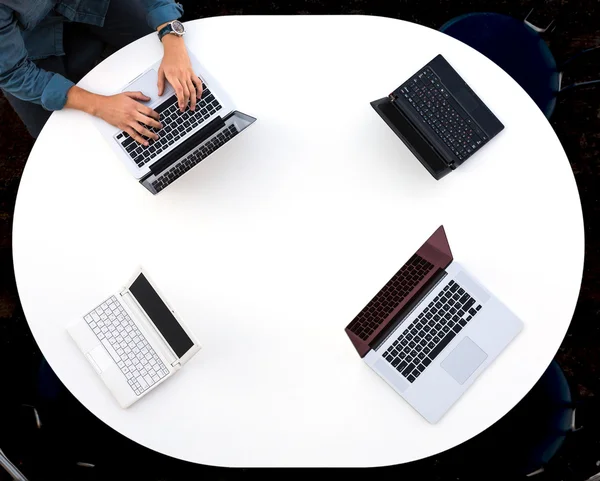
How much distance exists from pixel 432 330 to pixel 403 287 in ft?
0.43

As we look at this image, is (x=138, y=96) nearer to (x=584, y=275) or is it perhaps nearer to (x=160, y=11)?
(x=160, y=11)

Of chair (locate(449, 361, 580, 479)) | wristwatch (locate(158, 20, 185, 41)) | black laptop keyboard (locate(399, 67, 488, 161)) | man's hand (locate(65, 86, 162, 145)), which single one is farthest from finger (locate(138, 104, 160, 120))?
chair (locate(449, 361, 580, 479))

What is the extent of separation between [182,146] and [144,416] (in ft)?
2.35

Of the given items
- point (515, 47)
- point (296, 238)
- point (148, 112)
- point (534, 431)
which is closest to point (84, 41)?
point (148, 112)

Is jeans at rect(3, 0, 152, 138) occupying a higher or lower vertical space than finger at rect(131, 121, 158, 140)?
higher

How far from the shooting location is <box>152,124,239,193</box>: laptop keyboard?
138 centimetres

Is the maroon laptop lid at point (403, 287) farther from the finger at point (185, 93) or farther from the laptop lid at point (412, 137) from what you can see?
the finger at point (185, 93)

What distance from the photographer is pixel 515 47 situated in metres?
1.64

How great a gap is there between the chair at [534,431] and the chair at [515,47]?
0.86 meters

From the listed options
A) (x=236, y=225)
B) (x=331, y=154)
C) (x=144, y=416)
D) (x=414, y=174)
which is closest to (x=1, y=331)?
(x=144, y=416)

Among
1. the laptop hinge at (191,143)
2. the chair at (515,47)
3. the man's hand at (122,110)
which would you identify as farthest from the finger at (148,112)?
the chair at (515,47)

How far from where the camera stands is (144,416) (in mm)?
1372

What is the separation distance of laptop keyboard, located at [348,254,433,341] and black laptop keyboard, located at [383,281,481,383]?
0.21 ft

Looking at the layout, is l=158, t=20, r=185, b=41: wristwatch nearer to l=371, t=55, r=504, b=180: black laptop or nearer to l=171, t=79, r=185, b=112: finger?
l=171, t=79, r=185, b=112: finger
